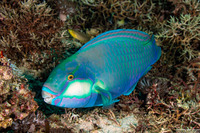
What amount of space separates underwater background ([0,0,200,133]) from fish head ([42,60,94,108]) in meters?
0.59

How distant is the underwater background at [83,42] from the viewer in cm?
237

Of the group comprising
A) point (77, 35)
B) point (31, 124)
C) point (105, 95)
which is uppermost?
point (77, 35)

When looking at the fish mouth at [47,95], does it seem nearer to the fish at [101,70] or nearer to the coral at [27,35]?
A: the fish at [101,70]

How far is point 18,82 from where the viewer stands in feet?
7.63

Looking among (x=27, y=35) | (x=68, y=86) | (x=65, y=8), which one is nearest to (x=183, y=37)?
(x=65, y=8)

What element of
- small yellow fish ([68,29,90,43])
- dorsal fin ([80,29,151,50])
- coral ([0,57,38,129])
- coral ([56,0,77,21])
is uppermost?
coral ([56,0,77,21])

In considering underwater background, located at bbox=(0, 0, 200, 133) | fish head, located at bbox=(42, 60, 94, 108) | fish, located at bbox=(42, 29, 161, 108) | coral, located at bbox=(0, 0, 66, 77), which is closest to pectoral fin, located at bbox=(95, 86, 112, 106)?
fish, located at bbox=(42, 29, 161, 108)

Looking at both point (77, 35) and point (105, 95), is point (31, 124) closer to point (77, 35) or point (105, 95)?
point (105, 95)

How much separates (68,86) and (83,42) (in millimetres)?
2467

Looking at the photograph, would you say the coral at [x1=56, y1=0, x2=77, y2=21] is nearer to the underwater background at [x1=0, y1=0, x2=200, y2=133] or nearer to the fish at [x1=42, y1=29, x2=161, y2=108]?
the underwater background at [x1=0, y1=0, x2=200, y2=133]

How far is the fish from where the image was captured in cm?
192

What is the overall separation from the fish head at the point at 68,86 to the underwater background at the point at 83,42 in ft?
1.92

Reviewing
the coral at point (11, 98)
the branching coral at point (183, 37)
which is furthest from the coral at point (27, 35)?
the branching coral at point (183, 37)

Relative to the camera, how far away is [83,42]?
426 cm
